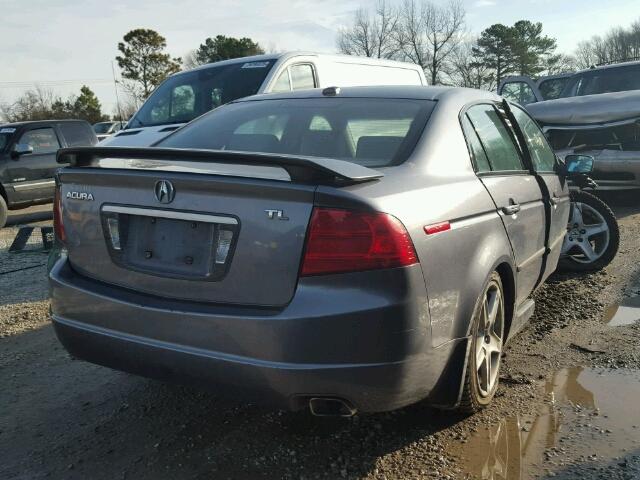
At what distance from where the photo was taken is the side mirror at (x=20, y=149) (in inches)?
423

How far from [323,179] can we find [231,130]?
1.33 metres

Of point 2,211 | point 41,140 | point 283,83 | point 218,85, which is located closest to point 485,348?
point 283,83

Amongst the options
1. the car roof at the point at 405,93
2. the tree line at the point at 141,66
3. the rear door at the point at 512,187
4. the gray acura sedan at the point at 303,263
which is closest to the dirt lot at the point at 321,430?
the gray acura sedan at the point at 303,263

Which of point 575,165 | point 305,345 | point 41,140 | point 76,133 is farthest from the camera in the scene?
point 76,133

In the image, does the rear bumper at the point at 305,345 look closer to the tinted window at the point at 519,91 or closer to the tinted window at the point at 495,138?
the tinted window at the point at 495,138

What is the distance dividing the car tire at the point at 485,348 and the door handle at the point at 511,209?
355mm

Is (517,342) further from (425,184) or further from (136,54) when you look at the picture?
(136,54)

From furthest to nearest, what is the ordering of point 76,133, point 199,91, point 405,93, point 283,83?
point 76,133
point 199,91
point 283,83
point 405,93

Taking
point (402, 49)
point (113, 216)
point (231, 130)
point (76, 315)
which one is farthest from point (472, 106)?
point (402, 49)

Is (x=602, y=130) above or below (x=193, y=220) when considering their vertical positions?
below

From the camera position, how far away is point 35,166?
11.2 meters

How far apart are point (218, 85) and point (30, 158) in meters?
5.43

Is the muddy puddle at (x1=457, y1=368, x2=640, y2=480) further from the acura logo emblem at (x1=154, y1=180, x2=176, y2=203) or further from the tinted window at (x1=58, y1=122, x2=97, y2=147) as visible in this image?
the tinted window at (x1=58, y1=122, x2=97, y2=147)

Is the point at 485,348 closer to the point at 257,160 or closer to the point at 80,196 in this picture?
the point at 257,160
